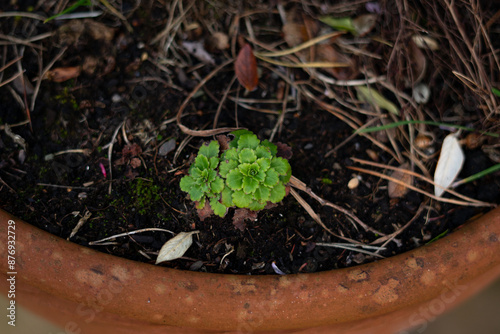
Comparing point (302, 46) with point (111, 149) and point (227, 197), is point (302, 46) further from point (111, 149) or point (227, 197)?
point (111, 149)

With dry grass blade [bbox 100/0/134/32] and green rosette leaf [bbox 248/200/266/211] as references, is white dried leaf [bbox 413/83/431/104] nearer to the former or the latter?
green rosette leaf [bbox 248/200/266/211]

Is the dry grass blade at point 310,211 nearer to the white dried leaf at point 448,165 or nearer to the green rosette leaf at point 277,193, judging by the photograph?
the green rosette leaf at point 277,193

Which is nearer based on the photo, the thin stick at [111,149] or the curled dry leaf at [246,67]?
the thin stick at [111,149]

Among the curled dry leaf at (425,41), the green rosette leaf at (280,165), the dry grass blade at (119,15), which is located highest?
the dry grass blade at (119,15)

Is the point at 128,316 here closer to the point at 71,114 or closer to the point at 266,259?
the point at 266,259

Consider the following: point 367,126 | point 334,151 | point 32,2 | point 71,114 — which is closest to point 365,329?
point 334,151

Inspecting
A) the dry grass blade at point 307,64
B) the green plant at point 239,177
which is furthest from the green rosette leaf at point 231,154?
the dry grass blade at point 307,64
